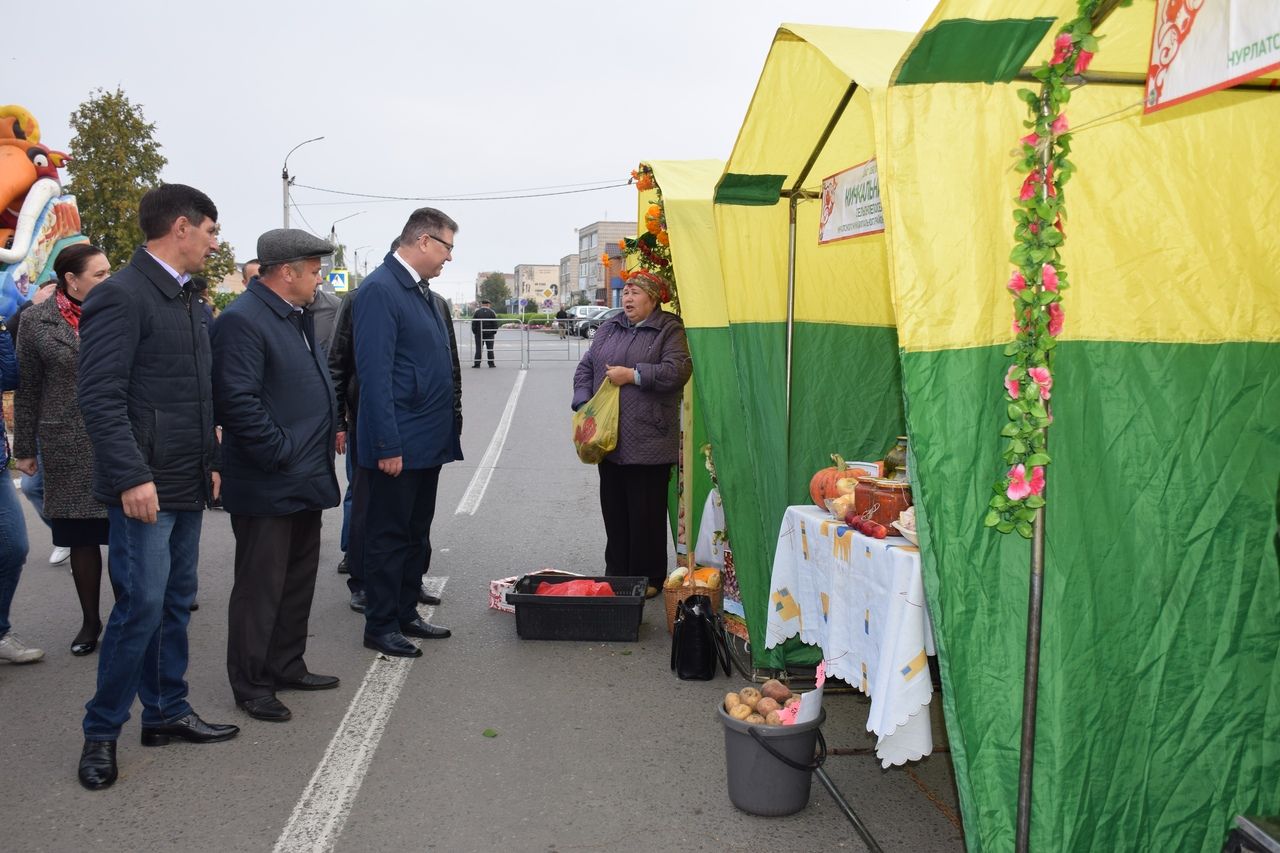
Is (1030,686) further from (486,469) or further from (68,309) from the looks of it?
(486,469)

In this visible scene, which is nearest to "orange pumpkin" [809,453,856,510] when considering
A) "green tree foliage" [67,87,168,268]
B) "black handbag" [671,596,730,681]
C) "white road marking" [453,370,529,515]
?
"black handbag" [671,596,730,681]

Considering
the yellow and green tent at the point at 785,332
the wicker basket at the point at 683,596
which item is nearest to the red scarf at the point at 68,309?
the yellow and green tent at the point at 785,332

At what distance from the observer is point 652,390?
237 inches

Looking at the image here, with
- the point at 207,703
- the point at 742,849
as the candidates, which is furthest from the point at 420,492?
the point at 742,849

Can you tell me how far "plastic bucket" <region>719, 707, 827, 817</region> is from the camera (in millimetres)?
3602

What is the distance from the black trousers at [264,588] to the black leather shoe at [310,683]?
0.32 ft

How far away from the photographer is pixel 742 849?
11.4ft

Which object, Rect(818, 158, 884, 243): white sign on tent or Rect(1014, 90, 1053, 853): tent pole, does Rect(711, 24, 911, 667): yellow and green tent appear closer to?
Rect(818, 158, 884, 243): white sign on tent

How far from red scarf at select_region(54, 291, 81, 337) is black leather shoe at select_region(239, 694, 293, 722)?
85.4 inches

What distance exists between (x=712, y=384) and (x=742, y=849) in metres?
2.23

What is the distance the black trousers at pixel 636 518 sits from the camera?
20.3ft

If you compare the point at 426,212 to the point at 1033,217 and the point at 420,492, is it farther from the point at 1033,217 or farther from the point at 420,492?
the point at 1033,217

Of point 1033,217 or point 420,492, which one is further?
point 420,492

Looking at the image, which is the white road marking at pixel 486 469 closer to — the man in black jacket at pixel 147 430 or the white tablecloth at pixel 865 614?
the man in black jacket at pixel 147 430
